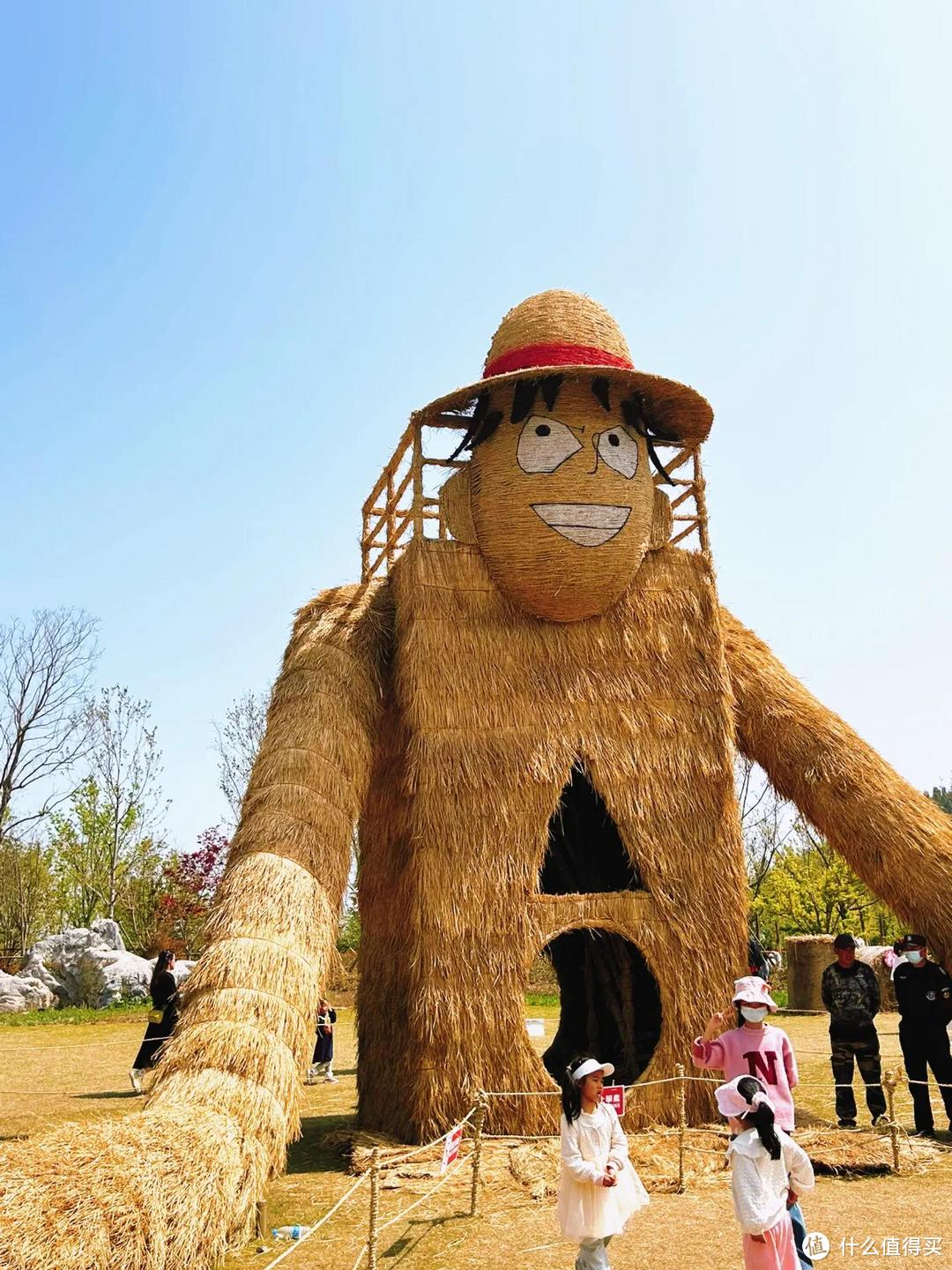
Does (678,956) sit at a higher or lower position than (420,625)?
lower

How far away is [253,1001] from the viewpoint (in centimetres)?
560

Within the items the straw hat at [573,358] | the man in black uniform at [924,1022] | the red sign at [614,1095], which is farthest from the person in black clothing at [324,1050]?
the straw hat at [573,358]

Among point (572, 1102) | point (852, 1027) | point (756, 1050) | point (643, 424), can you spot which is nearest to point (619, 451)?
point (643, 424)

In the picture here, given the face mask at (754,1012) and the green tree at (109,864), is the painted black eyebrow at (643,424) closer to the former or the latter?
the face mask at (754,1012)

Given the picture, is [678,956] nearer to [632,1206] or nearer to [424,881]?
[424,881]

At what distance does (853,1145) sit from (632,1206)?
11.1 feet

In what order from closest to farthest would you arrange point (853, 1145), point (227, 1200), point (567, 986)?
point (227, 1200) → point (853, 1145) → point (567, 986)

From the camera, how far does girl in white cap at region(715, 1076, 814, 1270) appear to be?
3.64m

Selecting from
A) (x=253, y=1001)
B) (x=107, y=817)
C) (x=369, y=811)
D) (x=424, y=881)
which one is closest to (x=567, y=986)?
(x=369, y=811)

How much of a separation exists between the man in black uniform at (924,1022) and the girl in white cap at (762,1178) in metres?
4.10

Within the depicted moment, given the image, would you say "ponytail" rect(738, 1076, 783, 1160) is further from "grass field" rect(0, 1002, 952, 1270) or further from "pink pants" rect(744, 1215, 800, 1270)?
"grass field" rect(0, 1002, 952, 1270)

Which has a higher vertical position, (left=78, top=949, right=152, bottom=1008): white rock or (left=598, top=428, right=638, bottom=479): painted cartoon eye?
(left=598, top=428, right=638, bottom=479): painted cartoon eye

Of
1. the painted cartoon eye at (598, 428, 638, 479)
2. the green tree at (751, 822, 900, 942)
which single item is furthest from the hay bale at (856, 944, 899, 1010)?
the painted cartoon eye at (598, 428, 638, 479)

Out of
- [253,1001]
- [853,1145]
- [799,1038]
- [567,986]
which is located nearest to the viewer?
[253,1001]
